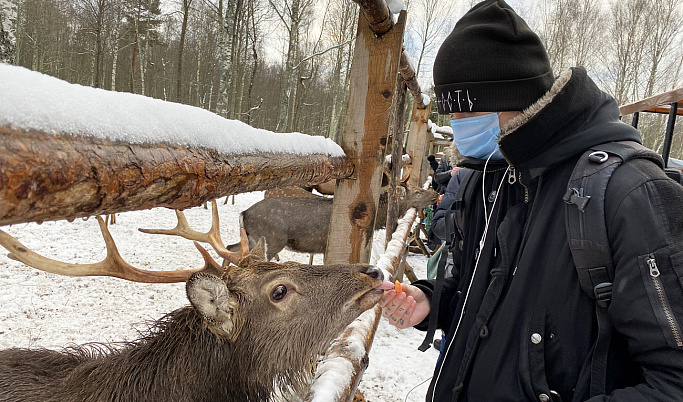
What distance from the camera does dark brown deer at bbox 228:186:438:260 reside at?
7340 millimetres

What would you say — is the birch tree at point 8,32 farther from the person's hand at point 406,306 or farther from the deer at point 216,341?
the person's hand at point 406,306

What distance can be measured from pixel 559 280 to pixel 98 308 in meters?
5.92

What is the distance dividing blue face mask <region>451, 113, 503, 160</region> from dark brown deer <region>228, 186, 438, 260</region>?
17.3ft

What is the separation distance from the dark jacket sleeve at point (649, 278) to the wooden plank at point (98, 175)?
124 centimetres

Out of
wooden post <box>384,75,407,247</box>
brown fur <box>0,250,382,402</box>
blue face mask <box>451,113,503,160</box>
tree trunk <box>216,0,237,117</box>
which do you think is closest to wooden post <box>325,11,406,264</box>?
brown fur <box>0,250,382,402</box>

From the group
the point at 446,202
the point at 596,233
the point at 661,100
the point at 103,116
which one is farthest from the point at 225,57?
the point at 596,233

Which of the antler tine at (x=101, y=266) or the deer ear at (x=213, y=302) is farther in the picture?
the deer ear at (x=213, y=302)

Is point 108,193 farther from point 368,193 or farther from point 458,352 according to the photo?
point 368,193

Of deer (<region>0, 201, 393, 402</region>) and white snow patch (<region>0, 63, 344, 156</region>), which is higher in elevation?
white snow patch (<region>0, 63, 344, 156</region>)

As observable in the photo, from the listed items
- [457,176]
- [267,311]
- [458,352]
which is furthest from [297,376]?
[457,176]

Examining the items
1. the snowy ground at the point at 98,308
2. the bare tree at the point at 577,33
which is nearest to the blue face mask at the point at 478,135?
the snowy ground at the point at 98,308

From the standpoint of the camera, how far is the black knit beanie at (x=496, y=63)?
163 cm

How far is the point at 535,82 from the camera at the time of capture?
162 centimetres

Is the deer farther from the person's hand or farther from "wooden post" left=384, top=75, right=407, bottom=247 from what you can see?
"wooden post" left=384, top=75, right=407, bottom=247
